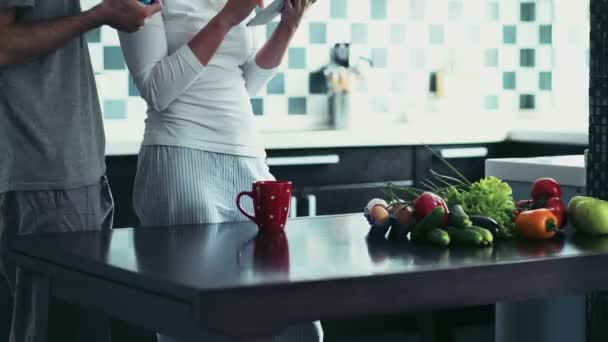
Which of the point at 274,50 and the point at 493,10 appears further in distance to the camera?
the point at 493,10

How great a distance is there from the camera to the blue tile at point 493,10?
5277 mm

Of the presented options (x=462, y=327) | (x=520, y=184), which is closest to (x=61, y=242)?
(x=520, y=184)

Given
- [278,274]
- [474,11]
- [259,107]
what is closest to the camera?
[278,274]

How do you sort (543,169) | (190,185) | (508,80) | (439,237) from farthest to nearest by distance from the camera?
(508,80)
(543,169)
(190,185)
(439,237)

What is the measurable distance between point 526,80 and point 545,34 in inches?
10.6

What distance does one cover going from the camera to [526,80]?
5.40 metres

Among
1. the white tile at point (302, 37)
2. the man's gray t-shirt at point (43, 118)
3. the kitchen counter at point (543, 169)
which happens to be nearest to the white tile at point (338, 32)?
the white tile at point (302, 37)

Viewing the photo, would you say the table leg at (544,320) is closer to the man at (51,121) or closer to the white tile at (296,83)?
the man at (51,121)

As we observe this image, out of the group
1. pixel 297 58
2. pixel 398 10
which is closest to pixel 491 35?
pixel 398 10

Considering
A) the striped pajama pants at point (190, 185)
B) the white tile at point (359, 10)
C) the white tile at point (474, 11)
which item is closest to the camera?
the striped pajama pants at point (190, 185)

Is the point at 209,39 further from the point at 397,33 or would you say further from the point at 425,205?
the point at 397,33

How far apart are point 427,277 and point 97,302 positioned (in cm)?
52

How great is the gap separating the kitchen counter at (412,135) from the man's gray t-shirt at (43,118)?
142 cm

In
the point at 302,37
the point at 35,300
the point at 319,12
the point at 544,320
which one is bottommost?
the point at 544,320
